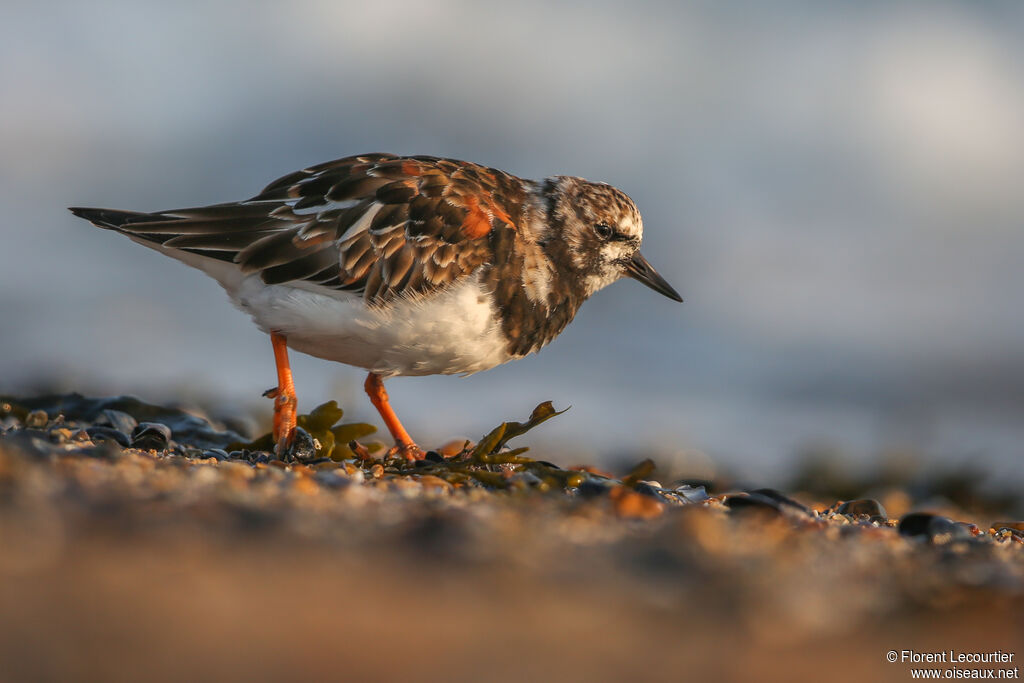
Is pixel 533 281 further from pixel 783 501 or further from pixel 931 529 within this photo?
pixel 931 529

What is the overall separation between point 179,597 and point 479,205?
106 inches

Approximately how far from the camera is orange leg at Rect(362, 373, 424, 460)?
159 inches

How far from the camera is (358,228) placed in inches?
143

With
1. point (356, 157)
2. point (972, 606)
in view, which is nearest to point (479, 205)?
point (356, 157)

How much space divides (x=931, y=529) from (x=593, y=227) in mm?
2038

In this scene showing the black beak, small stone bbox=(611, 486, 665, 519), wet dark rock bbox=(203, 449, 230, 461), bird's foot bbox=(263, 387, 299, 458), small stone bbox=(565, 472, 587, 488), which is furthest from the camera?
the black beak

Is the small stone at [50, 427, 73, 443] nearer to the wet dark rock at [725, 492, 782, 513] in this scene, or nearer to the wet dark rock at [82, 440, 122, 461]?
the wet dark rock at [82, 440, 122, 461]

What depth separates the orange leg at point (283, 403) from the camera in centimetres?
366

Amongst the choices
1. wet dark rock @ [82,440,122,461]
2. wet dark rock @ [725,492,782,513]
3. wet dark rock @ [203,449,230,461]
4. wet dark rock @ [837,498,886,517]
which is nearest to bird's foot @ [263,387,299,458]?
wet dark rock @ [203,449,230,461]

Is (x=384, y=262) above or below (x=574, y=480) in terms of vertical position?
above

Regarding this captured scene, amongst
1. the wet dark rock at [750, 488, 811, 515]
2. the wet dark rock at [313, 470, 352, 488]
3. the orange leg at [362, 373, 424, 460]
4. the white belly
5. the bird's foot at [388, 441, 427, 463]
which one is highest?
the white belly

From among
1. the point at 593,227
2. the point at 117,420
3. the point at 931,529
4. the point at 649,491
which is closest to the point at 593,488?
the point at 649,491

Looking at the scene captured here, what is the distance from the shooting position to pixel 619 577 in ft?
5.25

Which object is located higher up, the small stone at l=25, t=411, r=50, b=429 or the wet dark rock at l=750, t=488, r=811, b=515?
the small stone at l=25, t=411, r=50, b=429
